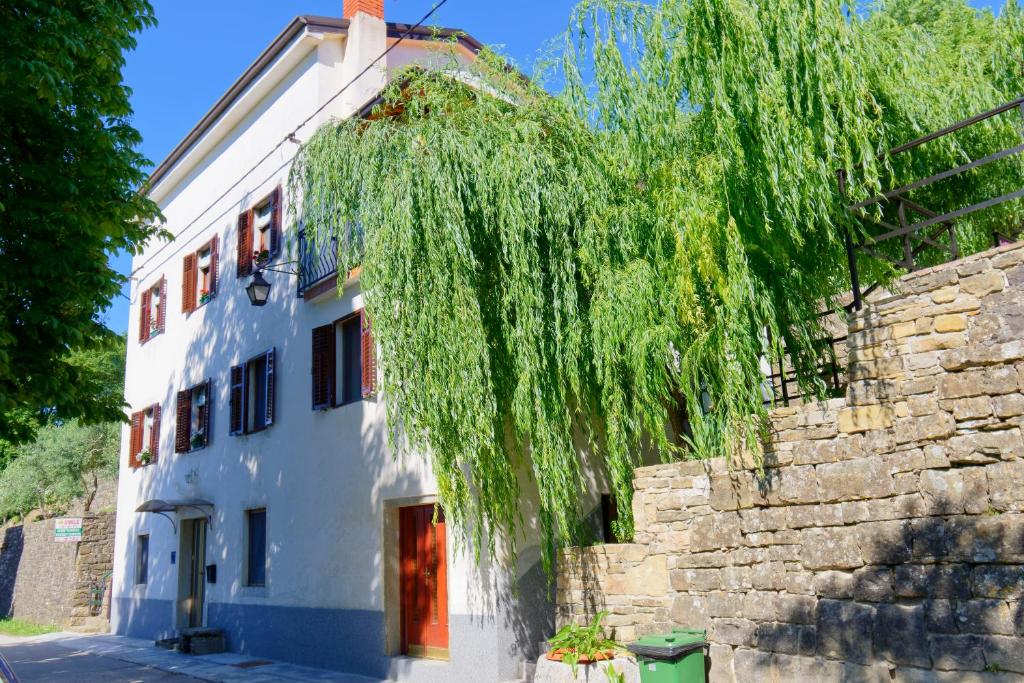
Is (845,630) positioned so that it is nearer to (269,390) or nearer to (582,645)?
(582,645)

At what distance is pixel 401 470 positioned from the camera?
36.8ft

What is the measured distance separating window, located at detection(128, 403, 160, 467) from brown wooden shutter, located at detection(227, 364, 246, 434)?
4.06 meters

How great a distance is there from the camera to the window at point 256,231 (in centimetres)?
1511

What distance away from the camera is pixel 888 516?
21.9ft

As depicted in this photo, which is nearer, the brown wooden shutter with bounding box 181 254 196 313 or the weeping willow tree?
the weeping willow tree

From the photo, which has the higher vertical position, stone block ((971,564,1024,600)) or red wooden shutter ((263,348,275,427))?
red wooden shutter ((263,348,275,427))

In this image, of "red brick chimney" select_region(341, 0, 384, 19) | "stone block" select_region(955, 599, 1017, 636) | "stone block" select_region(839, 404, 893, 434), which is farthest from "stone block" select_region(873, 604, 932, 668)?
"red brick chimney" select_region(341, 0, 384, 19)

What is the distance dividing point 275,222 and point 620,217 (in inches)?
315

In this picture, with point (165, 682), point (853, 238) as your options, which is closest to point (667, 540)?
point (853, 238)

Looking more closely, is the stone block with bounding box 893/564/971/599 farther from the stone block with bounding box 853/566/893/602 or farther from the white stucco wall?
the white stucco wall

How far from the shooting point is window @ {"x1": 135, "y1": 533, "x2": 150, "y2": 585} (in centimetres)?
1897

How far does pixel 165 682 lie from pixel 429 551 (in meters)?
4.23

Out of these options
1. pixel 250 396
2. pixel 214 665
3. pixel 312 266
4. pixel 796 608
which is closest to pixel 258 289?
pixel 312 266

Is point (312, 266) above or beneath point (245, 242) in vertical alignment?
→ beneath
